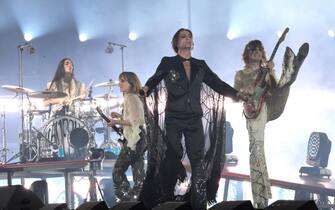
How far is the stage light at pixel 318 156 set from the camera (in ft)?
32.6

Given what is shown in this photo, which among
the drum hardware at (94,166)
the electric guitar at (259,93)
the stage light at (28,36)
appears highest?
the stage light at (28,36)

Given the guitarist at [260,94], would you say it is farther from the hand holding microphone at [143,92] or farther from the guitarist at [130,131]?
the guitarist at [130,131]

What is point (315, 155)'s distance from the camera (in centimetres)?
1004

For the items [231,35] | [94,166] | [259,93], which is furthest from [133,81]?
[231,35]

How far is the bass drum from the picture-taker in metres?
11.8

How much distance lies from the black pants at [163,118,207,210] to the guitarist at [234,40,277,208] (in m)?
0.80

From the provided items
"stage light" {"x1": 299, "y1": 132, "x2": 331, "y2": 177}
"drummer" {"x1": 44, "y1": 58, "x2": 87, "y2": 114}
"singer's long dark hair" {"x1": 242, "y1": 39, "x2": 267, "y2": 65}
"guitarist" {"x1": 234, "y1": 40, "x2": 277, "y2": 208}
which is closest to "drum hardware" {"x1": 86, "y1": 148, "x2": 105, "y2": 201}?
"drummer" {"x1": 44, "y1": 58, "x2": 87, "y2": 114}

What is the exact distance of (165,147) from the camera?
6.07 m

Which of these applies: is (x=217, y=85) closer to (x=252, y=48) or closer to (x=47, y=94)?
(x=252, y=48)

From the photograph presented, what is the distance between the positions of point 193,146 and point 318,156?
4.46m

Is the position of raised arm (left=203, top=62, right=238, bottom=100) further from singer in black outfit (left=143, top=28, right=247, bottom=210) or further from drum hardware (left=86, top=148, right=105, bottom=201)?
drum hardware (left=86, top=148, right=105, bottom=201)

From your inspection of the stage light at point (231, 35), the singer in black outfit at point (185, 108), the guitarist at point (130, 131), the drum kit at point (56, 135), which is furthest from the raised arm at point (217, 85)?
the stage light at point (231, 35)

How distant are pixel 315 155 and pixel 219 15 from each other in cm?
624

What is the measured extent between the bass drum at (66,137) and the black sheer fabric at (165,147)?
577 centimetres
